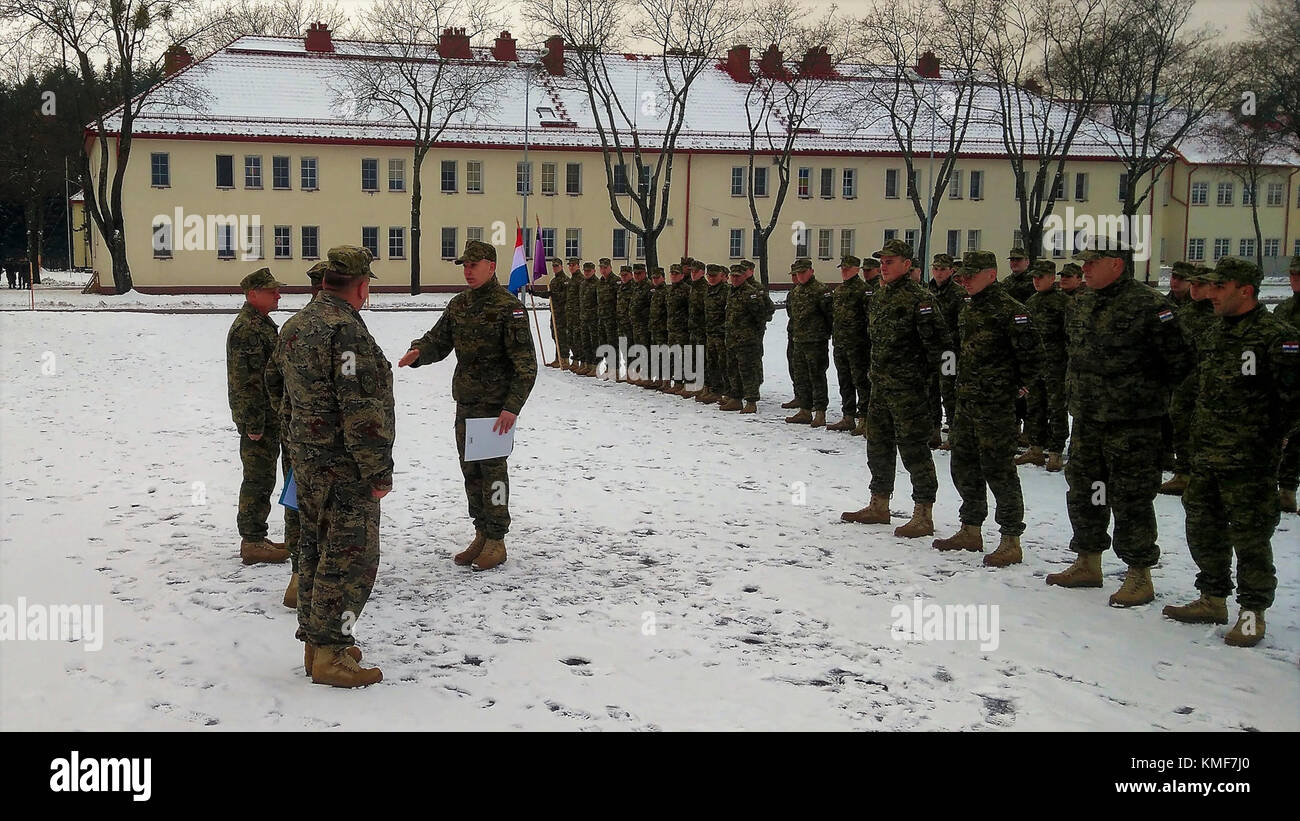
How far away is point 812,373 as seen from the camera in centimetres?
1562

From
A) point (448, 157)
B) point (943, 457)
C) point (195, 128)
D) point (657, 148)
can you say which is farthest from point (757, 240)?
point (943, 457)

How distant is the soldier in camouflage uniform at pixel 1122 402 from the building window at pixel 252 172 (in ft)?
146

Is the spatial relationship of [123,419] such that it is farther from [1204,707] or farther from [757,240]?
[757,240]

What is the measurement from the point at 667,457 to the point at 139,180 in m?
39.7

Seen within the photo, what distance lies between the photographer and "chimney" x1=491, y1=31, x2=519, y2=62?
5459cm

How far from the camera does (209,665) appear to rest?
247 inches

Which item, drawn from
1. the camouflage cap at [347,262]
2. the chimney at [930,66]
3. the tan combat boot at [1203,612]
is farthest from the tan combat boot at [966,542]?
the chimney at [930,66]

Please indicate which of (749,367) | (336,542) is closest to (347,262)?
(336,542)

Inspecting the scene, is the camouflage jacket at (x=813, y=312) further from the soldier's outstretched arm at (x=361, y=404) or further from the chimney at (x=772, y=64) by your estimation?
the chimney at (x=772, y=64)

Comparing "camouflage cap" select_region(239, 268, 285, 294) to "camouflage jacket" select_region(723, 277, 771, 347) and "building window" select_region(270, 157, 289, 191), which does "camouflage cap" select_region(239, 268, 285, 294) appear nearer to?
"camouflage jacket" select_region(723, 277, 771, 347)

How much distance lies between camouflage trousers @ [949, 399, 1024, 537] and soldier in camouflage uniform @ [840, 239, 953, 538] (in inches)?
19.8

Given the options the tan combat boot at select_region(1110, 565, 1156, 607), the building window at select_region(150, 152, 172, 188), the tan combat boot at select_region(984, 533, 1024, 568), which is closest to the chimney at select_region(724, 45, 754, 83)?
the building window at select_region(150, 152, 172, 188)

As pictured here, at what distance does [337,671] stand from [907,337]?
18.3ft

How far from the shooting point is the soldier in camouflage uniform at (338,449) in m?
5.85
